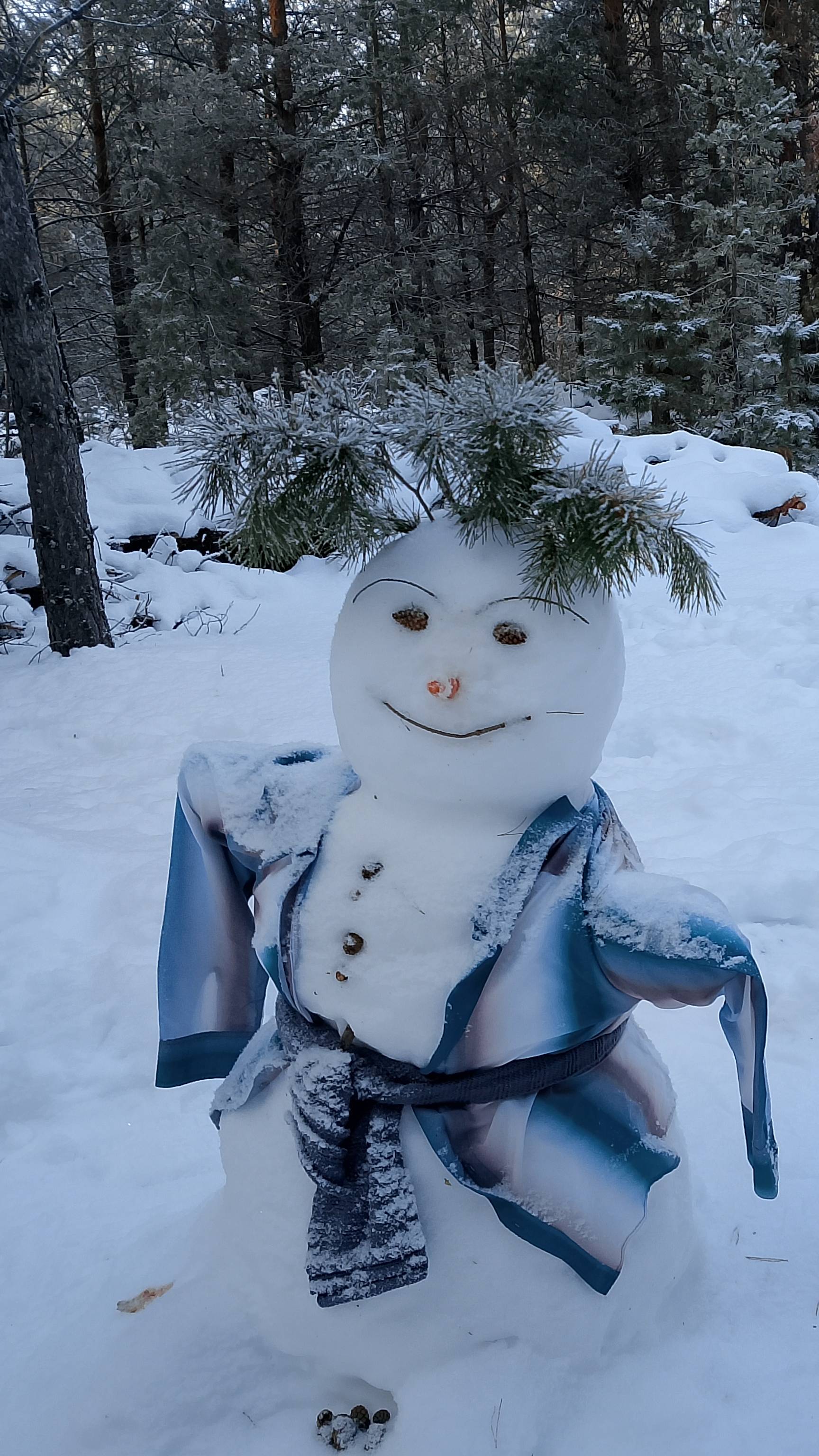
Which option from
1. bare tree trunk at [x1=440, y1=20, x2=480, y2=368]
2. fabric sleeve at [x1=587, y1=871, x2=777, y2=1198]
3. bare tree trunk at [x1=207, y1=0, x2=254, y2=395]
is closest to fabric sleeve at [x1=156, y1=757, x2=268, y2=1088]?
fabric sleeve at [x1=587, y1=871, x2=777, y2=1198]

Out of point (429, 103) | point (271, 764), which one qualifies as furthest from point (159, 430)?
point (271, 764)

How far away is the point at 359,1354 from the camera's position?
1341mm

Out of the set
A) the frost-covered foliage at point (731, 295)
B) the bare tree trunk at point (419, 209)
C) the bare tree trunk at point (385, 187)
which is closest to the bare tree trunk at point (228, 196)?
the bare tree trunk at point (385, 187)

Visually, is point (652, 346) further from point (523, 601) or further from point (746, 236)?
point (523, 601)

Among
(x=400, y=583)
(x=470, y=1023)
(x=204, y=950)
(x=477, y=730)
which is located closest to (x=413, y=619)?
(x=400, y=583)

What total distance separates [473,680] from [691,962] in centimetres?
43

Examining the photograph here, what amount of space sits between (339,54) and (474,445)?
1048 cm

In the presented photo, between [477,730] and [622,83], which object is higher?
[622,83]

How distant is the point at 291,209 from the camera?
10.2 m

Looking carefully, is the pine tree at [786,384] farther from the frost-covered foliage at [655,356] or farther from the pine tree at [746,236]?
the frost-covered foliage at [655,356]

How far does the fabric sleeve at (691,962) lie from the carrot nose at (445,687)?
32 centimetres

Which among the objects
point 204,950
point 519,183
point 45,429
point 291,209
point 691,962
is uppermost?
point 519,183

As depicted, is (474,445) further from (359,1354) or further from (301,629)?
(301,629)

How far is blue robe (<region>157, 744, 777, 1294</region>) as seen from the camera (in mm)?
1229
